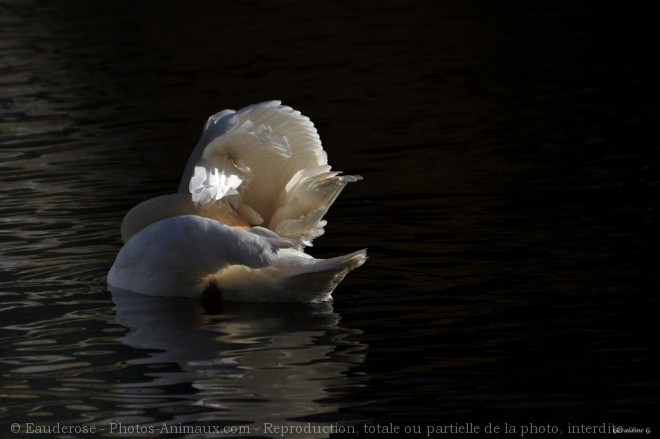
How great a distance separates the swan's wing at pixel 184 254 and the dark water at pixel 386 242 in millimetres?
126

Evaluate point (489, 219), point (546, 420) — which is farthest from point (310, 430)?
point (489, 219)

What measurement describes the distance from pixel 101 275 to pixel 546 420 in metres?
3.77

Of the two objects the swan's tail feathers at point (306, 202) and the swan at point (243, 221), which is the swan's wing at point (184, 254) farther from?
the swan's tail feathers at point (306, 202)

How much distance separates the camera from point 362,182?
1117 centimetres

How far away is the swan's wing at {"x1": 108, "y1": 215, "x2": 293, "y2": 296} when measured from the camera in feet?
24.2

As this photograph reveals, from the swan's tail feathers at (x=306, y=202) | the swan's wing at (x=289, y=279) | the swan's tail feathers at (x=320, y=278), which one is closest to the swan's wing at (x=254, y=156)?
the swan's tail feathers at (x=306, y=202)

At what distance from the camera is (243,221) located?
8203 mm

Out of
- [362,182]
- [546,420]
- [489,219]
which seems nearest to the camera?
[546,420]

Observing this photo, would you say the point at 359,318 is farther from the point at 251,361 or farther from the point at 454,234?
the point at 454,234

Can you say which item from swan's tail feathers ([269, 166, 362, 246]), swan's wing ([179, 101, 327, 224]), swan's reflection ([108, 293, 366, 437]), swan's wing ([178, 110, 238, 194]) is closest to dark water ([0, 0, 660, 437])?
swan's reflection ([108, 293, 366, 437])

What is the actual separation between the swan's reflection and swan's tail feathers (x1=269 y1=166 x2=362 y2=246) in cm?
47

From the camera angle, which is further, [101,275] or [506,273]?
[101,275]

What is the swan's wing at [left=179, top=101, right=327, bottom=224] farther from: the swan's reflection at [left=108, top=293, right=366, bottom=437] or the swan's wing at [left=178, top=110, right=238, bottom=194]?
the swan's reflection at [left=108, top=293, right=366, bottom=437]

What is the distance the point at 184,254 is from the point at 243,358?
101 centimetres
